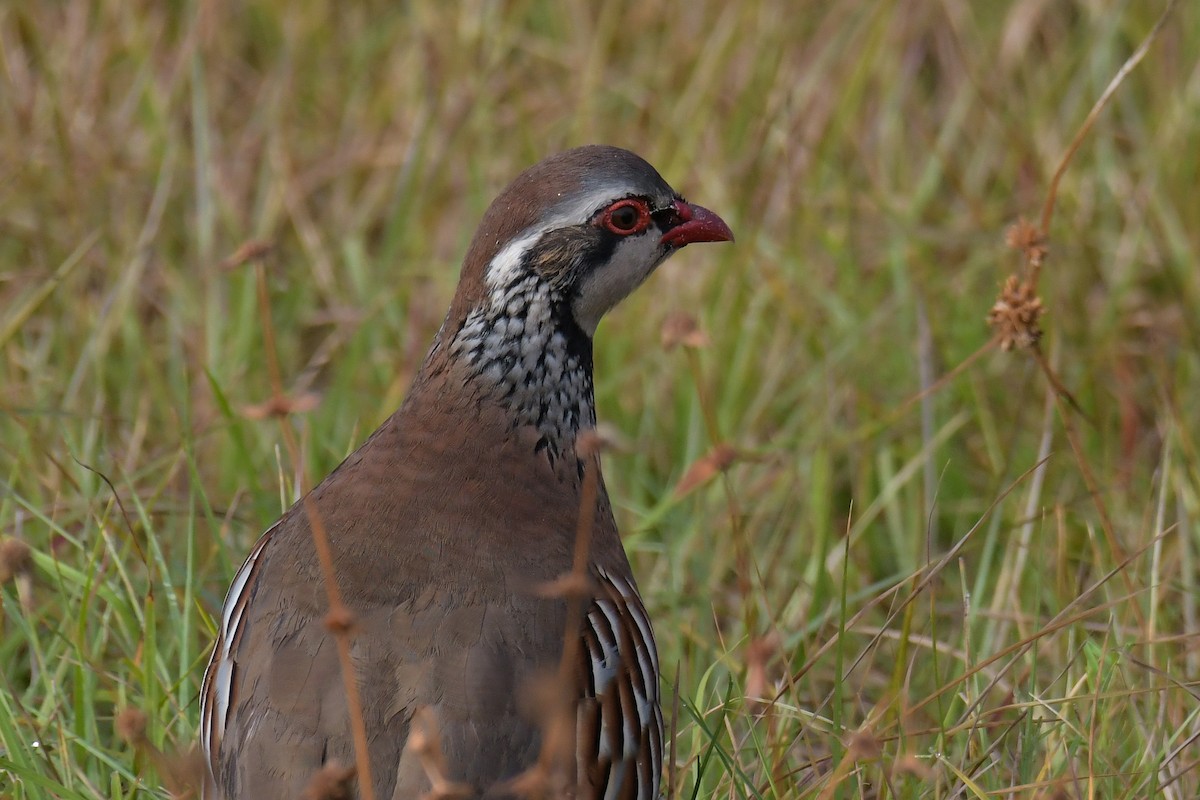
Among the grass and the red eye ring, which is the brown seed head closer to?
the grass

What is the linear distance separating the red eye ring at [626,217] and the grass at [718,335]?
1.37 ft

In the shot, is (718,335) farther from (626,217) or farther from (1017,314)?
(1017,314)

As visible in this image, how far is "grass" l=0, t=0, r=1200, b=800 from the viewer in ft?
9.97

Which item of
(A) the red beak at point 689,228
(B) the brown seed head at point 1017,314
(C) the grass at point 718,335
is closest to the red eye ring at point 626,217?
(A) the red beak at point 689,228

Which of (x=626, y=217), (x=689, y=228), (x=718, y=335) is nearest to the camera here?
(x=626, y=217)

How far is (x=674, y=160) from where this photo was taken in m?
5.07

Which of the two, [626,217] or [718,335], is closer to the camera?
[626,217]

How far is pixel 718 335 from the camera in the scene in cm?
463

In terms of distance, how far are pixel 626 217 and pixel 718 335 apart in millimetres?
1629

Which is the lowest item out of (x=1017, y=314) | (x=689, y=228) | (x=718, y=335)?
(x=718, y=335)

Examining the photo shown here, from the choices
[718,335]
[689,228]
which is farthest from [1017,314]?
[718,335]

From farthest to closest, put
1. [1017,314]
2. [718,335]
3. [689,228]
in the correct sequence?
1. [718,335]
2. [689,228]
3. [1017,314]

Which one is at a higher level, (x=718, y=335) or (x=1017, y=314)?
(x=1017, y=314)

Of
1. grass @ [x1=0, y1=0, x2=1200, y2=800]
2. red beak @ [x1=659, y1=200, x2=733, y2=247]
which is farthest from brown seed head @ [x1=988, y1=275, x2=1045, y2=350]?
red beak @ [x1=659, y1=200, x2=733, y2=247]
